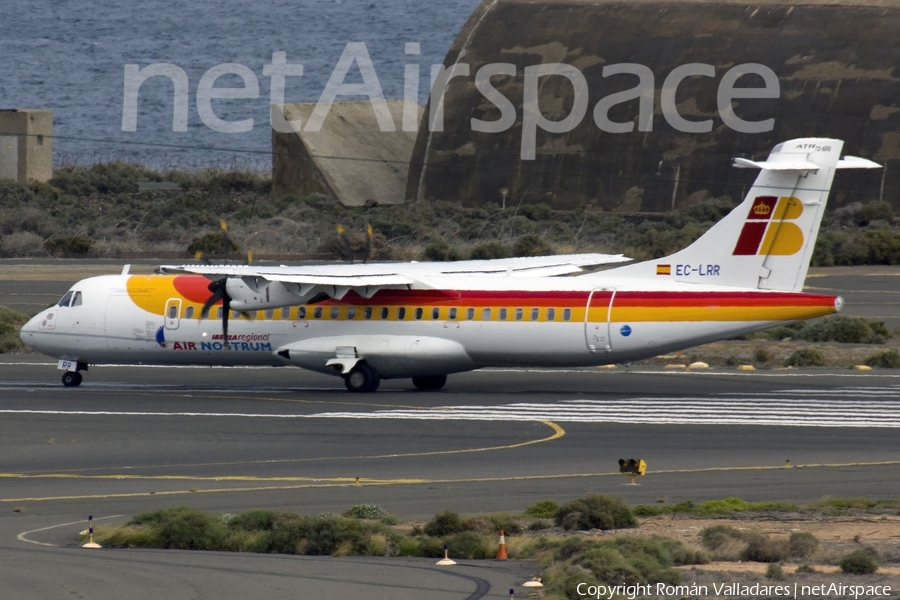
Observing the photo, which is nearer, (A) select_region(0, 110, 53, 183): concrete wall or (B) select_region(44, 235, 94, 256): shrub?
(B) select_region(44, 235, 94, 256): shrub

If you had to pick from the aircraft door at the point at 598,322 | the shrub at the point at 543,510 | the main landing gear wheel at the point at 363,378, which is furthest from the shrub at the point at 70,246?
the shrub at the point at 543,510

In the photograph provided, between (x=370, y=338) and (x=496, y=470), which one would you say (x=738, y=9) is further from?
(x=496, y=470)

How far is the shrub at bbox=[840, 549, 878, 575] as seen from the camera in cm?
1283

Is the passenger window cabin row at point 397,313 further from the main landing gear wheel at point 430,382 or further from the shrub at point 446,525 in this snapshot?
the shrub at point 446,525

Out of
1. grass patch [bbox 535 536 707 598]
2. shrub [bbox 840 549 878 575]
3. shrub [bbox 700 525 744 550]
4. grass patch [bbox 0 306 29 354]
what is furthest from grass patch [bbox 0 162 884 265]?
shrub [bbox 840 549 878 575]

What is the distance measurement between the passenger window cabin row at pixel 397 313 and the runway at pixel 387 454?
1.82 m

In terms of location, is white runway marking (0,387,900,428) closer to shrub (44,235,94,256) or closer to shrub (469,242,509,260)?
shrub (469,242,509,260)

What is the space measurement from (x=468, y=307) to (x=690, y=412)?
590 centimetres

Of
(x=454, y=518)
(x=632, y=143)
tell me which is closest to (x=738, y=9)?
(x=632, y=143)

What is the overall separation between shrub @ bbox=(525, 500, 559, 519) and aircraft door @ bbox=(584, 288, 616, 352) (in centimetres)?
1193

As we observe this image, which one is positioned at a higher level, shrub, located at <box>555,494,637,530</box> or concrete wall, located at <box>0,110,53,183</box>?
concrete wall, located at <box>0,110,53,183</box>

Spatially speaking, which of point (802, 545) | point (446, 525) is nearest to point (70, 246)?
point (446, 525)

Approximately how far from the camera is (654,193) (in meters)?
69.8

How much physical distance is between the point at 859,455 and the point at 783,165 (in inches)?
326
